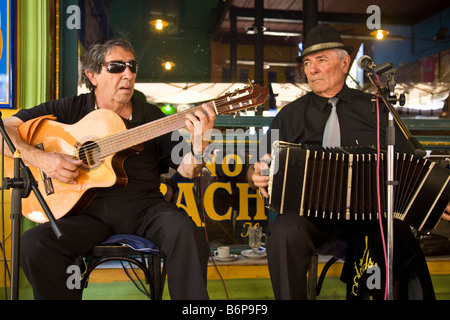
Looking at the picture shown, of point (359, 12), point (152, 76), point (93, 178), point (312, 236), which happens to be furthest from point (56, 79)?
point (359, 12)

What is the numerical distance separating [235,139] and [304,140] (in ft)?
2.55

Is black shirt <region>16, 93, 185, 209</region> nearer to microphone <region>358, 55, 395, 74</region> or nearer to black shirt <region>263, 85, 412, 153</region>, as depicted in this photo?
black shirt <region>263, 85, 412, 153</region>

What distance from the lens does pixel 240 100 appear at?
2328 millimetres

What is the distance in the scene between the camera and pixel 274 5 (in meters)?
4.03

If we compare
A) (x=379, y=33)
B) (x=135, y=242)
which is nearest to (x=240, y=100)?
(x=135, y=242)

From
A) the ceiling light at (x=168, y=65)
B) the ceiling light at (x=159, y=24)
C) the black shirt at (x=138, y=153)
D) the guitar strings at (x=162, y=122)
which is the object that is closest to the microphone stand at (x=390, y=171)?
the guitar strings at (x=162, y=122)

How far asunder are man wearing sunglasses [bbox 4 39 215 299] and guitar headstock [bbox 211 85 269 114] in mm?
78

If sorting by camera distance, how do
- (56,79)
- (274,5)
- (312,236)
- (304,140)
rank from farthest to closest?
1. (274,5)
2. (56,79)
3. (304,140)
4. (312,236)

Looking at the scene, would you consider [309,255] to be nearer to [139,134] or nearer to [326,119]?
[326,119]

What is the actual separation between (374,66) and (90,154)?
152cm

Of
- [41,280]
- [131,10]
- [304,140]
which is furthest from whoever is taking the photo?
[131,10]

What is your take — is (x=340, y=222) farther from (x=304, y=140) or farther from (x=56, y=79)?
(x=56, y=79)

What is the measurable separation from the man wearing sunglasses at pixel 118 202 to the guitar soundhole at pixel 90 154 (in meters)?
0.06

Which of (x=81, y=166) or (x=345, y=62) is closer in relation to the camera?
(x=81, y=166)
